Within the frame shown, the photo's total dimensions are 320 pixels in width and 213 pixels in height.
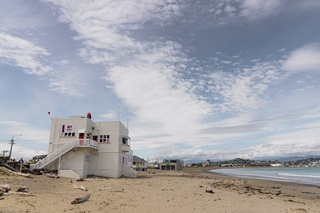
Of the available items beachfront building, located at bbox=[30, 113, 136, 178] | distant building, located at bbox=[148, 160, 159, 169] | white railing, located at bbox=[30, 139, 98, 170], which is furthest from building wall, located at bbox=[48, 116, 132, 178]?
distant building, located at bbox=[148, 160, 159, 169]

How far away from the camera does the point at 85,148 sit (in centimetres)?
2895

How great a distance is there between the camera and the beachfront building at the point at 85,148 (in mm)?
27688

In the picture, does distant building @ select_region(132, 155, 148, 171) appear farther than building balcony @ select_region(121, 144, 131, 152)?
Yes

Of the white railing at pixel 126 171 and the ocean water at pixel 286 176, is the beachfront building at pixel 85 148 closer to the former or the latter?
the white railing at pixel 126 171

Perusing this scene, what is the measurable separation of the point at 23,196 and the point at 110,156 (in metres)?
19.8

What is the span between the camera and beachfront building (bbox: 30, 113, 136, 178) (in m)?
27.7

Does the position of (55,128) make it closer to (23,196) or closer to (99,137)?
(99,137)

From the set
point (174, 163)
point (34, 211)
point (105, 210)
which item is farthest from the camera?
point (174, 163)

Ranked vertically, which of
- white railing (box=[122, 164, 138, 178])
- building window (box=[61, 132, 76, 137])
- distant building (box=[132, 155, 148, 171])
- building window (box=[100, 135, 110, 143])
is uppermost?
building window (box=[61, 132, 76, 137])

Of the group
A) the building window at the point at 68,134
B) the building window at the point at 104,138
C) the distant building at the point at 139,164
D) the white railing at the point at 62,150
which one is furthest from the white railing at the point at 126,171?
the distant building at the point at 139,164

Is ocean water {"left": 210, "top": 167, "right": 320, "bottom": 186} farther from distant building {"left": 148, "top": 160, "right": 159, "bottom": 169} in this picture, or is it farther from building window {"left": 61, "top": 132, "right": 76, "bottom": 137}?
building window {"left": 61, "top": 132, "right": 76, "bottom": 137}

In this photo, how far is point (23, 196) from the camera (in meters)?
11.0

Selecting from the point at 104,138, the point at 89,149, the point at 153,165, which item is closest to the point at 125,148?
the point at 104,138

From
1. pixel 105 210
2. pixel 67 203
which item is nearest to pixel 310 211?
pixel 105 210
